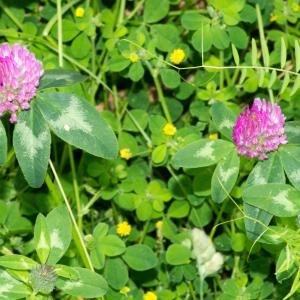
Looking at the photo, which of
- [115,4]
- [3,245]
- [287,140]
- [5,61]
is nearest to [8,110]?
[5,61]

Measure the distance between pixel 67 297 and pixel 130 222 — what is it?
14.8 inches

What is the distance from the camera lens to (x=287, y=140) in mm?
1795

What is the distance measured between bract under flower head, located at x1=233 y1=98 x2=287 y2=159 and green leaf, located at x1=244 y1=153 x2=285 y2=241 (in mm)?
26

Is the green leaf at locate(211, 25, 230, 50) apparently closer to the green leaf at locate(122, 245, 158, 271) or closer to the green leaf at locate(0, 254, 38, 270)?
the green leaf at locate(122, 245, 158, 271)

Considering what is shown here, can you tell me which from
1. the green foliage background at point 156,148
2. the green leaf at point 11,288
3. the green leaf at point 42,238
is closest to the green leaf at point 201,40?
the green foliage background at point 156,148

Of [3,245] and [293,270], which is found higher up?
[293,270]

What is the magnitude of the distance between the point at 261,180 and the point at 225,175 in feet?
0.30

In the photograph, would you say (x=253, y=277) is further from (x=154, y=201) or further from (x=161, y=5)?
(x=161, y=5)

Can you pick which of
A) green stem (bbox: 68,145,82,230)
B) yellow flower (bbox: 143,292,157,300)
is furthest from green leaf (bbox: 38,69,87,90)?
yellow flower (bbox: 143,292,157,300)

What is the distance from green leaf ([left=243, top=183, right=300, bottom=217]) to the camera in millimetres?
1650

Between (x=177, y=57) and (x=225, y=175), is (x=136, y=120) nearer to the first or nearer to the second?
(x=177, y=57)

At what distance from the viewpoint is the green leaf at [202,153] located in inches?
69.4

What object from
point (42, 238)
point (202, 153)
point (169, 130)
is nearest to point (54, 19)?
point (169, 130)

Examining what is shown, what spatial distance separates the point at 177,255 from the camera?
2043mm
